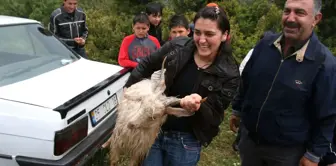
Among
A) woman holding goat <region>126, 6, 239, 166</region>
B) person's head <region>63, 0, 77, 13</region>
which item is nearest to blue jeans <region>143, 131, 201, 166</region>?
woman holding goat <region>126, 6, 239, 166</region>

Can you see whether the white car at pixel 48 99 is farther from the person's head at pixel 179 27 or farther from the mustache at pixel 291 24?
the mustache at pixel 291 24

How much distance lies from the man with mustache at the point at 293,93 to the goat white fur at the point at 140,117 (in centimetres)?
77

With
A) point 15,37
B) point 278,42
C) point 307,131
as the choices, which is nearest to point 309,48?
point 278,42

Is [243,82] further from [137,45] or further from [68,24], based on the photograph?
[68,24]

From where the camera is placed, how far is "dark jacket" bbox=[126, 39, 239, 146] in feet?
6.61

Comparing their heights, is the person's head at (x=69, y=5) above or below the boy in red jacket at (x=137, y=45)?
above

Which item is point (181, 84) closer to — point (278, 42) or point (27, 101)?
point (278, 42)

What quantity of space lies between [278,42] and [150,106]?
1135 millimetres

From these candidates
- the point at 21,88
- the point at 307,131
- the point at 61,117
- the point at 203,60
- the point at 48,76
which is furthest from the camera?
the point at 48,76

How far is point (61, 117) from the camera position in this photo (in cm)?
260

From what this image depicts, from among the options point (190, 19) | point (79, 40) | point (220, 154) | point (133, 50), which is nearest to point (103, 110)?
point (133, 50)

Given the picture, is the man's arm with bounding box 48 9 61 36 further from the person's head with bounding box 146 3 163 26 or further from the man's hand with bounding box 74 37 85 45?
the person's head with bounding box 146 3 163 26

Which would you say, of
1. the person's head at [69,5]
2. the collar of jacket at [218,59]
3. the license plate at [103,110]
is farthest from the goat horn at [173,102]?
the person's head at [69,5]

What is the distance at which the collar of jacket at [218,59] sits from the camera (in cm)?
203
